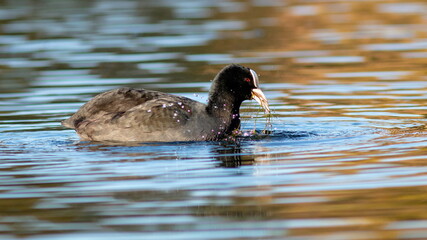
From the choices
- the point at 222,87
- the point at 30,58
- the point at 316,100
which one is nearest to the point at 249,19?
the point at 30,58

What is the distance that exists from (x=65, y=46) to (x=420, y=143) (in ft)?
39.7

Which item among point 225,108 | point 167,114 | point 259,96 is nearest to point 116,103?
point 167,114

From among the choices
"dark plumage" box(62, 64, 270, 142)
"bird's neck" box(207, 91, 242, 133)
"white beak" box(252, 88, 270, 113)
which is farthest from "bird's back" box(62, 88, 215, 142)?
"white beak" box(252, 88, 270, 113)

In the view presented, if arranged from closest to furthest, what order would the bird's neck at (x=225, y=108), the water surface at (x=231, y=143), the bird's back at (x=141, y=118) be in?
the water surface at (x=231, y=143) → the bird's back at (x=141, y=118) → the bird's neck at (x=225, y=108)

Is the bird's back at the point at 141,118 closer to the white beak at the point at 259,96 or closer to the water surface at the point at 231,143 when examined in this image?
the water surface at the point at 231,143

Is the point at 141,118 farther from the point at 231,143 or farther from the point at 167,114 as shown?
the point at 231,143

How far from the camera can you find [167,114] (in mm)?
10438

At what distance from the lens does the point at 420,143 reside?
32.9 ft

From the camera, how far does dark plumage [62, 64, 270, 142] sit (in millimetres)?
10477

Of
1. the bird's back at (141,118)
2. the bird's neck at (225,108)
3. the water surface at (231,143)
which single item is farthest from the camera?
the bird's neck at (225,108)

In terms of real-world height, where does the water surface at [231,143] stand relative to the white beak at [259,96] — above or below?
below

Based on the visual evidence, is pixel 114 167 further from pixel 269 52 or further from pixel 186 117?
pixel 269 52

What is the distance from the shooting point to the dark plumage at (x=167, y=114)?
10.5 metres

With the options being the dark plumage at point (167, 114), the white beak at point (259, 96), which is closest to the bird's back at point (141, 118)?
the dark plumage at point (167, 114)
